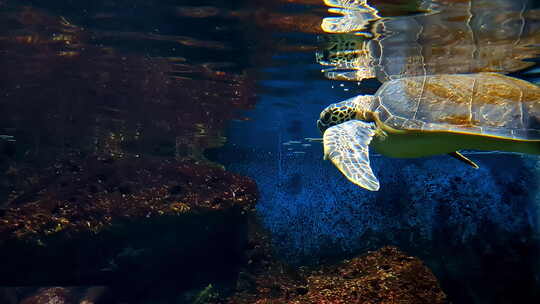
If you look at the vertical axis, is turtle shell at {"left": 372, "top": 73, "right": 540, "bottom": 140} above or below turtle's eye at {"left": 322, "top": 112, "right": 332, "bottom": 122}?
above

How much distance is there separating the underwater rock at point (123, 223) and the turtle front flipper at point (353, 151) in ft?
14.9

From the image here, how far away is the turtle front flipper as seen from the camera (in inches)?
159

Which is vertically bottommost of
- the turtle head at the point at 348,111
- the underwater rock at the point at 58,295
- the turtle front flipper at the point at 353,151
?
the underwater rock at the point at 58,295

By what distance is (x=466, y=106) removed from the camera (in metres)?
4.86

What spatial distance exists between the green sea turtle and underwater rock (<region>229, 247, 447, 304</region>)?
1.93 meters

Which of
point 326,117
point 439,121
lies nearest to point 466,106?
point 439,121

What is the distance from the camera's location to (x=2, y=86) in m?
11.3

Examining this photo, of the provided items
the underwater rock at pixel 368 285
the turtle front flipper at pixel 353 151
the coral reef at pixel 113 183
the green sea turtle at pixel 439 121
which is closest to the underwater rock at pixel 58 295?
the coral reef at pixel 113 183

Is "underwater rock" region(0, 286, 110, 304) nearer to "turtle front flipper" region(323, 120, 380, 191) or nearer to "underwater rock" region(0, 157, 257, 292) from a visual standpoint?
"underwater rock" region(0, 157, 257, 292)

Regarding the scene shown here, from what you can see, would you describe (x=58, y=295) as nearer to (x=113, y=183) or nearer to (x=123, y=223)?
(x=113, y=183)

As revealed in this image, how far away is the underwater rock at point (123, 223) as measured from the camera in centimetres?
720

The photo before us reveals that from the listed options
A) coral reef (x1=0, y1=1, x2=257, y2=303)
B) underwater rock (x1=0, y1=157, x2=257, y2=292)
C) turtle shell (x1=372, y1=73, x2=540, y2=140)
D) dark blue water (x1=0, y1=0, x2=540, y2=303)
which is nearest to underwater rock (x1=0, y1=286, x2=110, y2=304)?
coral reef (x1=0, y1=1, x2=257, y2=303)

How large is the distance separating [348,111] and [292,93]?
7337 mm

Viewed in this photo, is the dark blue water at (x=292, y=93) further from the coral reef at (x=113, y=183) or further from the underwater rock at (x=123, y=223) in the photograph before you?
the underwater rock at (x=123, y=223)
